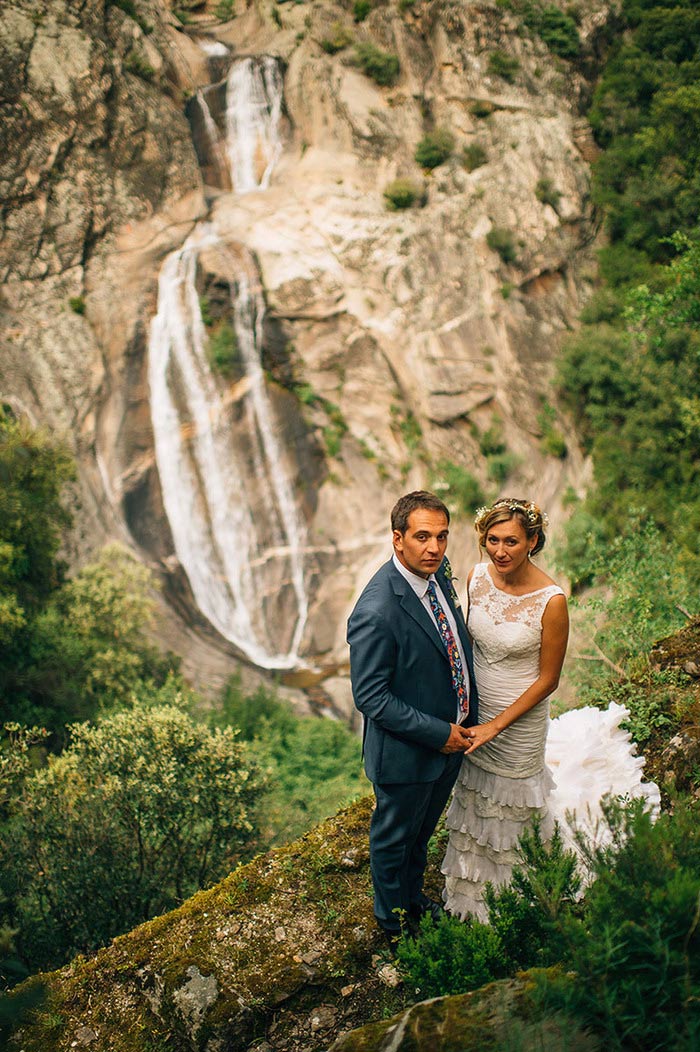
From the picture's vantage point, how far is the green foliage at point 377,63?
21.5 meters

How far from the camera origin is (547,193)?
20.2 metres

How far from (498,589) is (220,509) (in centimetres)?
1664

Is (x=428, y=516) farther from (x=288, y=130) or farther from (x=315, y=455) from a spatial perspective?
(x=288, y=130)

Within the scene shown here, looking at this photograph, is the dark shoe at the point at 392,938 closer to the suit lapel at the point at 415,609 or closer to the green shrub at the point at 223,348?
the suit lapel at the point at 415,609

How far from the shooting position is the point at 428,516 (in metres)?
3.13

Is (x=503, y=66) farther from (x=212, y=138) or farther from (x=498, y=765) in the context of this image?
(x=498, y=765)

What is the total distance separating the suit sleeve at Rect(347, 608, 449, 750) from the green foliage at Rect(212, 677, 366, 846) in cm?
825

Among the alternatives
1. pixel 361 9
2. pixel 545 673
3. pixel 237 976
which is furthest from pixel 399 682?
pixel 361 9

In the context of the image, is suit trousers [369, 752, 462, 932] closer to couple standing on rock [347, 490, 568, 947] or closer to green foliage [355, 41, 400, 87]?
couple standing on rock [347, 490, 568, 947]

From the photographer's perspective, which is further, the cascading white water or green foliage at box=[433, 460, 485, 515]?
the cascading white water

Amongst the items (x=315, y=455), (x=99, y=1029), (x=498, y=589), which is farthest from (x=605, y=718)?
(x=315, y=455)

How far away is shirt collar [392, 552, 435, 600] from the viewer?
10.6 ft

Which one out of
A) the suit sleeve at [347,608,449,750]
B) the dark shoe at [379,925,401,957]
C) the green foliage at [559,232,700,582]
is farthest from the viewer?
the green foliage at [559,232,700,582]

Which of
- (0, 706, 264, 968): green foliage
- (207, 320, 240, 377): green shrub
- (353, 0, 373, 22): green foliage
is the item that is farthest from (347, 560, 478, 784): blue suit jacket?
(353, 0, 373, 22): green foliage
